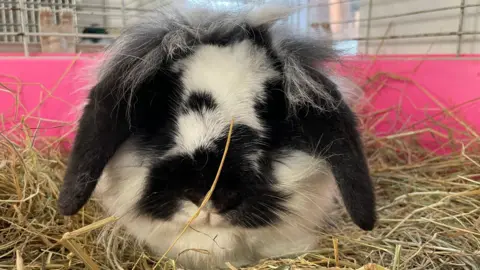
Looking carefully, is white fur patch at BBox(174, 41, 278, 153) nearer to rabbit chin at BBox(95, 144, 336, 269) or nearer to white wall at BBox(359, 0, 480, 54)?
rabbit chin at BBox(95, 144, 336, 269)

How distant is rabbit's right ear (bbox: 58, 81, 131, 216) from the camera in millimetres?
735

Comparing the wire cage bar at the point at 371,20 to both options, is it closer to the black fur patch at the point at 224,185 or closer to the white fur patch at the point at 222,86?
the white fur patch at the point at 222,86

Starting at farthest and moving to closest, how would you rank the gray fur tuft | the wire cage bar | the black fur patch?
1. the wire cage bar
2. the gray fur tuft
3. the black fur patch

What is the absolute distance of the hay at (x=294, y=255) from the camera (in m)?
0.83

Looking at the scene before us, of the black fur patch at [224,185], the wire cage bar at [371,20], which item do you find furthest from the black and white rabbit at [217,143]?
the wire cage bar at [371,20]

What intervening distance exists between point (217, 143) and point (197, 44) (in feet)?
0.70

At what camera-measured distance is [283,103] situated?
0.81m

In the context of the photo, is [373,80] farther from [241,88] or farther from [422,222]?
[241,88]

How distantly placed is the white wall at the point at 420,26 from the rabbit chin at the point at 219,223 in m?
1.11

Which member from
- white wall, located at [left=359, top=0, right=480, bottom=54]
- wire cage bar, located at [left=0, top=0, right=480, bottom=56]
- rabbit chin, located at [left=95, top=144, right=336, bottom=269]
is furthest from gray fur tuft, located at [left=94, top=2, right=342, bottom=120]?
white wall, located at [left=359, top=0, right=480, bottom=54]

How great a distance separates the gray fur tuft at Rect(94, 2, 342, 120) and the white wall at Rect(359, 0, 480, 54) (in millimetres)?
973

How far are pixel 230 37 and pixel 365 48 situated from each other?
4.73 feet

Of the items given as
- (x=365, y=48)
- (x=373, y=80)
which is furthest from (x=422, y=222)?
(x=365, y=48)

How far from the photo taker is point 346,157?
29.5 inches
